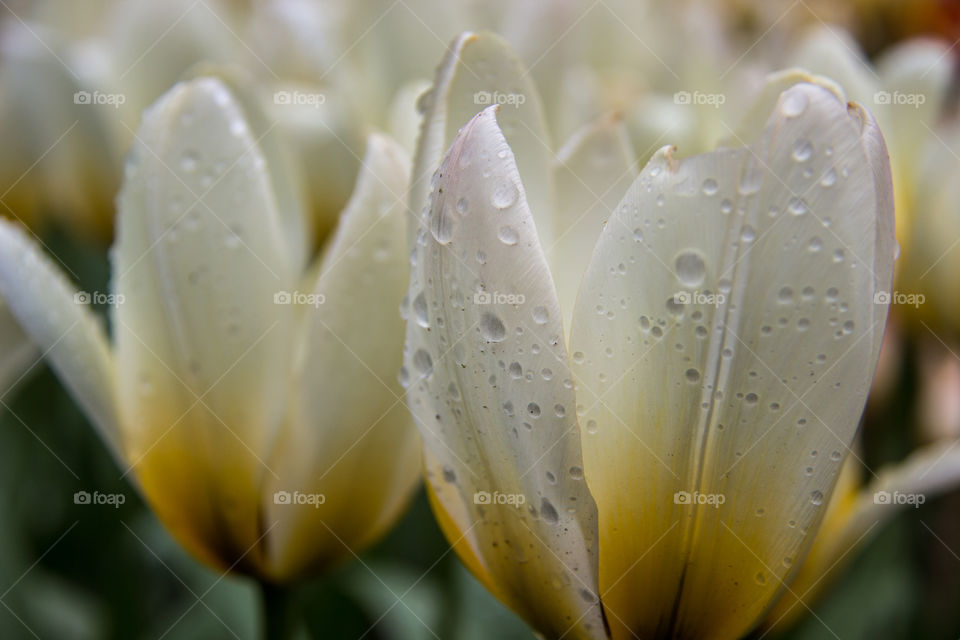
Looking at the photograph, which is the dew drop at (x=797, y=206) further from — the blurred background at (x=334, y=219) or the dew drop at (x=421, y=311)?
the blurred background at (x=334, y=219)

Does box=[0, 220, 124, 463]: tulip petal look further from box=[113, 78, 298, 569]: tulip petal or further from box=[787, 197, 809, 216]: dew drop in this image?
box=[787, 197, 809, 216]: dew drop

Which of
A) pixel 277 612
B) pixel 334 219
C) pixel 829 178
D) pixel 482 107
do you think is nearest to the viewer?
pixel 829 178

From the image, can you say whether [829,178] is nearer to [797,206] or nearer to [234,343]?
[797,206]

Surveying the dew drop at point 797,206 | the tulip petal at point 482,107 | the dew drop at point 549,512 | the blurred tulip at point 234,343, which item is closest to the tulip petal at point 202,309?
the blurred tulip at point 234,343

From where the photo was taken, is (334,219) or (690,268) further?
(334,219)

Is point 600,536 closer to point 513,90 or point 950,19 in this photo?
point 513,90

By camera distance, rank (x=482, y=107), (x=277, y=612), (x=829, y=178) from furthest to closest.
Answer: (x=277, y=612) → (x=482, y=107) → (x=829, y=178)

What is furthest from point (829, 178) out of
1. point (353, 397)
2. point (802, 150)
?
point (353, 397)
